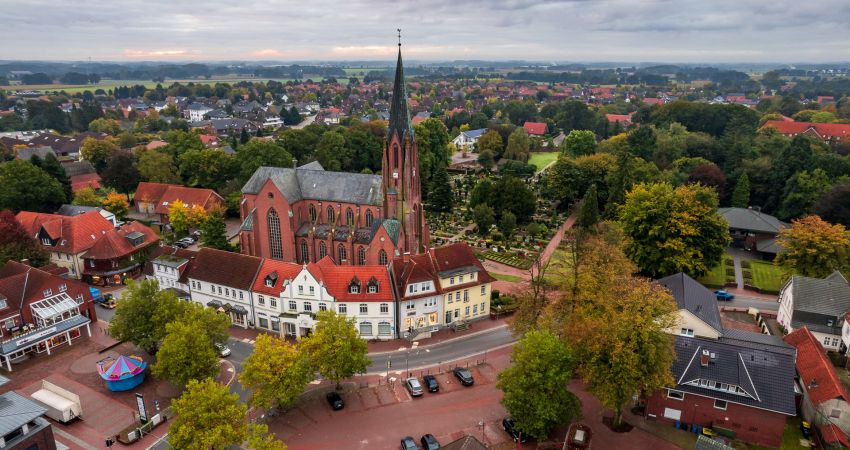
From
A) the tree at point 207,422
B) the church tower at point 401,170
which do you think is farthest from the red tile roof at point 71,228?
the tree at point 207,422

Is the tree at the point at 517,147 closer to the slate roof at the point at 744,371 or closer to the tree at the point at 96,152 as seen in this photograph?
the tree at the point at 96,152

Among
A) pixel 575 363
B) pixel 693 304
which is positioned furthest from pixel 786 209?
pixel 575 363

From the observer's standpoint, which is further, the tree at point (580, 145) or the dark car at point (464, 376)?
the tree at point (580, 145)

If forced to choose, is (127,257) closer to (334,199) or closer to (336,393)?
(334,199)

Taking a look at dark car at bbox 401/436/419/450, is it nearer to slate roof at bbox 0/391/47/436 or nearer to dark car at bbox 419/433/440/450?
dark car at bbox 419/433/440/450

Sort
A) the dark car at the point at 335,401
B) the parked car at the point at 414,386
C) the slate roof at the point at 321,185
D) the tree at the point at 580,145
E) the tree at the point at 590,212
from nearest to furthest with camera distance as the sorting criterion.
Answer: the dark car at the point at 335,401 < the parked car at the point at 414,386 < the slate roof at the point at 321,185 < the tree at the point at 590,212 < the tree at the point at 580,145

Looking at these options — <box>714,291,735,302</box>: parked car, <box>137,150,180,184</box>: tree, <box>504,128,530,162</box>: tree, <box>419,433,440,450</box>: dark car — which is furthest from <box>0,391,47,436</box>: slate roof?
<box>504,128,530,162</box>: tree

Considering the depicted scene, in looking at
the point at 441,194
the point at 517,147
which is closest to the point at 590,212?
the point at 441,194
